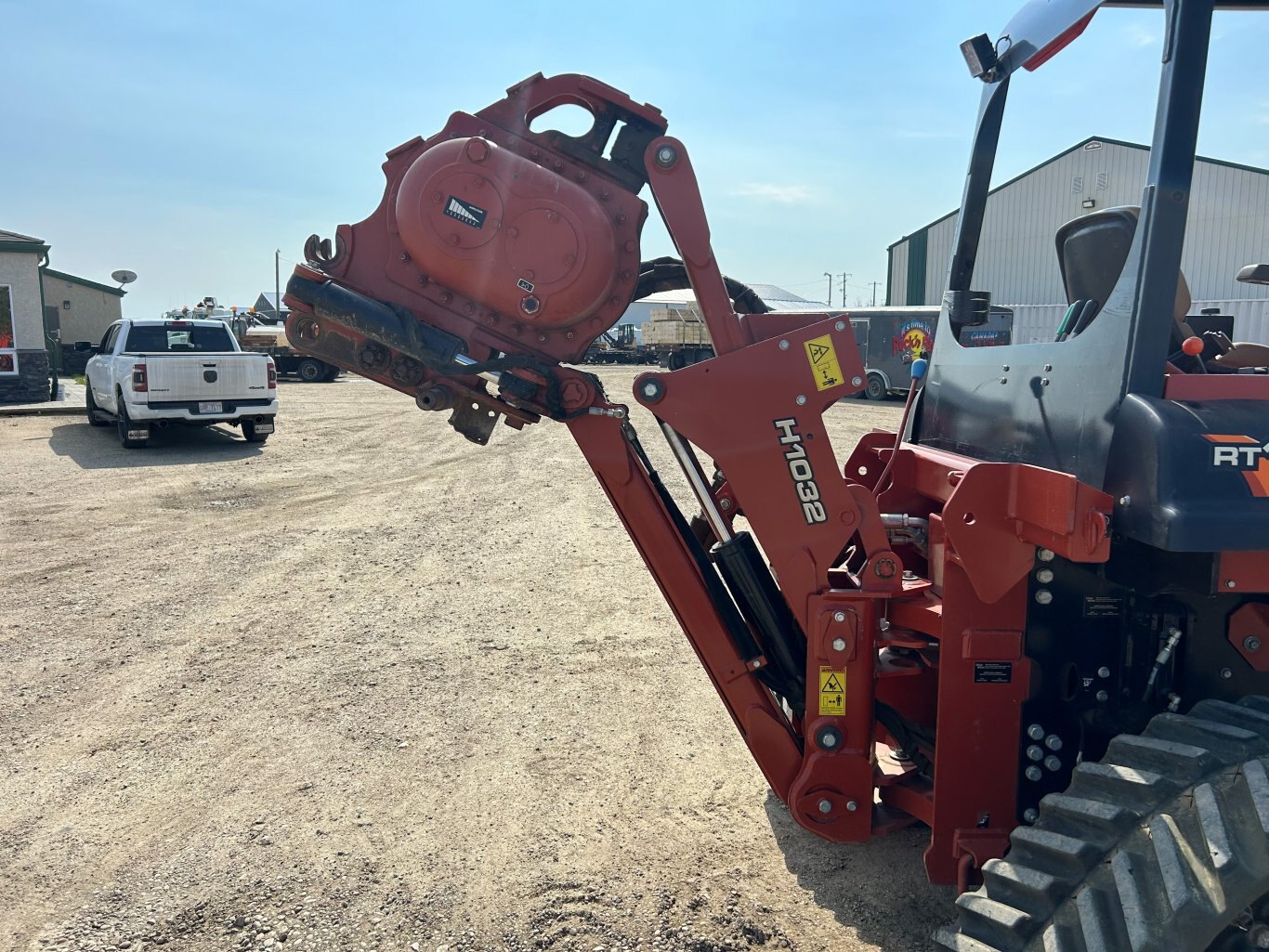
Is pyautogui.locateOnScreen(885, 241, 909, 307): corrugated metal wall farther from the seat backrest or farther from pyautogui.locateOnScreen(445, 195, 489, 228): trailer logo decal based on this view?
pyautogui.locateOnScreen(445, 195, 489, 228): trailer logo decal

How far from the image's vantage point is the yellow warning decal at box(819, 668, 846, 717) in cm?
285

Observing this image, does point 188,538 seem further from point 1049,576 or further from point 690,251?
point 1049,576

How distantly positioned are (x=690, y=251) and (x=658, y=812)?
2.25m

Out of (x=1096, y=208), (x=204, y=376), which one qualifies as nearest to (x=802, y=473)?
(x=1096, y=208)

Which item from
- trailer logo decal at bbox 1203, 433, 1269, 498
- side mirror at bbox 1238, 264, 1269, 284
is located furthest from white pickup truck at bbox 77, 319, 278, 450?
trailer logo decal at bbox 1203, 433, 1269, 498

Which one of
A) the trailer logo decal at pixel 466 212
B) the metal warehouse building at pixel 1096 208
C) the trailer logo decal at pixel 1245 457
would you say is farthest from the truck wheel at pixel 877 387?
the trailer logo decal at pixel 1245 457

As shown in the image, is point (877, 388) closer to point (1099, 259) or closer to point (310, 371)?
point (310, 371)

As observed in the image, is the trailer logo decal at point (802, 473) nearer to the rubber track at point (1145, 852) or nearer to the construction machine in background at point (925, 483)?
the construction machine in background at point (925, 483)

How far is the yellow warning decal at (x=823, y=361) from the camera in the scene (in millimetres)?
2764

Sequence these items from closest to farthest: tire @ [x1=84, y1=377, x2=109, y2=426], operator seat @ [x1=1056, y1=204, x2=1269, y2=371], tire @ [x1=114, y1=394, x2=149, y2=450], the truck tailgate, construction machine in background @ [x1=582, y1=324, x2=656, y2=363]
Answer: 1. operator seat @ [x1=1056, y1=204, x2=1269, y2=371]
2. the truck tailgate
3. tire @ [x1=114, y1=394, x2=149, y2=450]
4. tire @ [x1=84, y1=377, x2=109, y2=426]
5. construction machine in background @ [x1=582, y1=324, x2=656, y2=363]

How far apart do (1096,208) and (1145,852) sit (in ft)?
6.99

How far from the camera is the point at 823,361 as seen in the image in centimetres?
277

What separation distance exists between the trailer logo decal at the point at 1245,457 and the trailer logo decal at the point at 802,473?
1038 mm

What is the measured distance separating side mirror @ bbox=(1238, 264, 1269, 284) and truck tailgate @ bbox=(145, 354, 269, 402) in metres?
12.6
